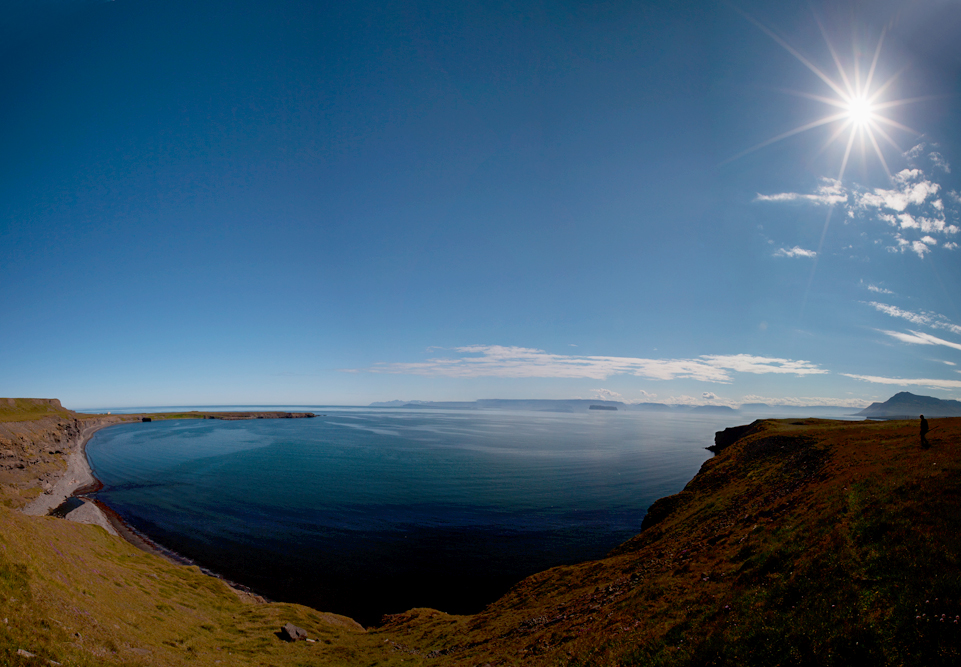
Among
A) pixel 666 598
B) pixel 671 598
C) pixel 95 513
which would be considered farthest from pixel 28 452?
pixel 671 598

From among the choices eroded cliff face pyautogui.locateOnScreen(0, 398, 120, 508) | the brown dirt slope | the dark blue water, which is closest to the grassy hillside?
the brown dirt slope

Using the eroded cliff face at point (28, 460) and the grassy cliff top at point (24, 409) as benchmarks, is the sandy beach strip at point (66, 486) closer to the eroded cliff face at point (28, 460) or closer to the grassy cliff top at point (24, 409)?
the eroded cliff face at point (28, 460)

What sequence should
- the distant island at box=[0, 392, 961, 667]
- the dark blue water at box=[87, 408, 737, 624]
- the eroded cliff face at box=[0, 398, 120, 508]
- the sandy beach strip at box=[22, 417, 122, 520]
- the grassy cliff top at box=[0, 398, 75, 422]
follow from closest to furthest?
the distant island at box=[0, 392, 961, 667] < the dark blue water at box=[87, 408, 737, 624] < the sandy beach strip at box=[22, 417, 122, 520] < the eroded cliff face at box=[0, 398, 120, 508] < the grassy cliff top at box=[0, 398, 75, 422]

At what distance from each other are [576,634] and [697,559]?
33.5 ft

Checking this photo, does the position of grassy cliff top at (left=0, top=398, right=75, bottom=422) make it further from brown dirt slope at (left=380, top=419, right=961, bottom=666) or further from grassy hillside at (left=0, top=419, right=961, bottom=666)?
brown dirt slope at (left=380, top=419, right=961, bottom=666)

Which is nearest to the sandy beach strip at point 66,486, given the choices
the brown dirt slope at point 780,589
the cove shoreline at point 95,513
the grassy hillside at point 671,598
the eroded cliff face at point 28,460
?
the cove shoreline at point 95,513

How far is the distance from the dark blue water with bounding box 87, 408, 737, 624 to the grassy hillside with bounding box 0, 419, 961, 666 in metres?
A: 7.86

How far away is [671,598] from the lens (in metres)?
18.7

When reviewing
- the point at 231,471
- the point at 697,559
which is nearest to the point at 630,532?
the point at 697,559

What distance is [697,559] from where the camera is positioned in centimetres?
2338

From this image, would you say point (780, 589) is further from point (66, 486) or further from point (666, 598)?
point (66, 486)

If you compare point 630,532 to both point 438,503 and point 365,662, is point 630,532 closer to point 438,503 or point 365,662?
point 438,503

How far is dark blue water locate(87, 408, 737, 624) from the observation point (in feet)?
129

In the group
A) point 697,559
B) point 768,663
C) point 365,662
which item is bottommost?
point 365,662
